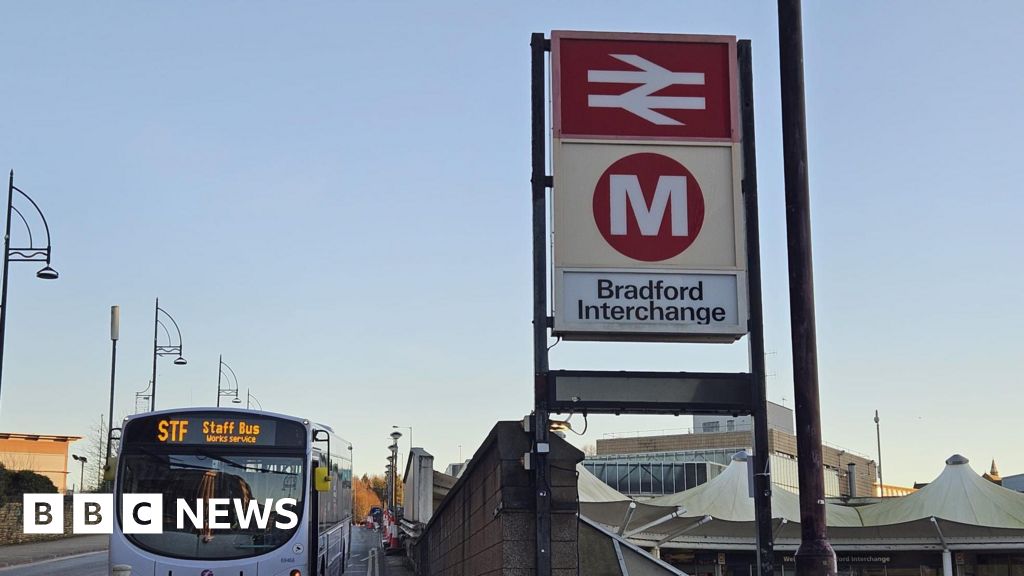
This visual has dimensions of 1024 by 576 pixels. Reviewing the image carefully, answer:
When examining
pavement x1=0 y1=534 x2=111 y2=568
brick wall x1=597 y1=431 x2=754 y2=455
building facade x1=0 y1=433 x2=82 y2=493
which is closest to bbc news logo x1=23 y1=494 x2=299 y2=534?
pavement x1=0 y1=534 x2=111 y2=568

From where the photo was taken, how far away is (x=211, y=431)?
16.2 metres

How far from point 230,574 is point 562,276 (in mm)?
7101

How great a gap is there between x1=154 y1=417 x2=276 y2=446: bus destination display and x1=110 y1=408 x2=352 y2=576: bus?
15 mm

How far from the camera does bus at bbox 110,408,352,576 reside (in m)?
15.7

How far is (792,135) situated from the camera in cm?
844

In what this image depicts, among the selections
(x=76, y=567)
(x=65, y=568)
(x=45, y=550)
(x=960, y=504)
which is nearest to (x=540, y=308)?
(x=65, y=568)

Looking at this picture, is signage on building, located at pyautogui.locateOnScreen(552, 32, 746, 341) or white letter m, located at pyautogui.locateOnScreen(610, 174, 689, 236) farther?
white letter m, located at pyautogui.locateOnScreen(610, 174, 689, 236)

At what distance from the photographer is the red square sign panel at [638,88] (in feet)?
41.7

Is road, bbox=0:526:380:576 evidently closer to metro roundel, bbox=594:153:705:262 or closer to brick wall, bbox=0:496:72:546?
brick wall, bbox=0:496:72:546

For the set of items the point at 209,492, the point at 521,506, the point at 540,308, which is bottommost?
the point at 209,492

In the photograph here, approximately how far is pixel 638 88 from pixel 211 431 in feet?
26.4

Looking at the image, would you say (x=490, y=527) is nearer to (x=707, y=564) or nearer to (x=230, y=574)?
(x=230, y=574)

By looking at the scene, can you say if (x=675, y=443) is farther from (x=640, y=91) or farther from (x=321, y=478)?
(x=640, y=91)

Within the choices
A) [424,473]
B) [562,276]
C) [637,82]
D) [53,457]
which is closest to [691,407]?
[562,276]
